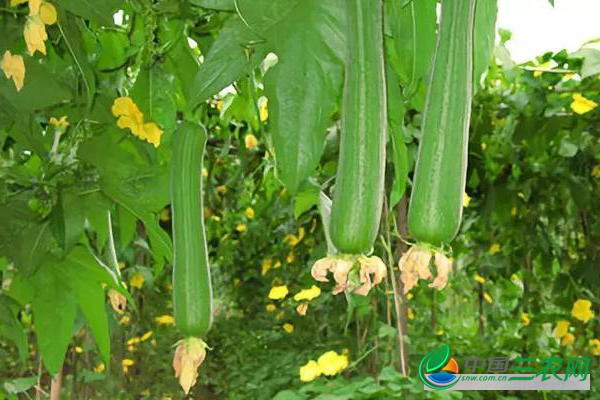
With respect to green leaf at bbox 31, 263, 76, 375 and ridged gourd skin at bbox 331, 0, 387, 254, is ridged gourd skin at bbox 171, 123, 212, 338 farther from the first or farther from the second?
green leaf at bbox 31, 263, 76, 375

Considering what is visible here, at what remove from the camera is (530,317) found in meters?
2.55

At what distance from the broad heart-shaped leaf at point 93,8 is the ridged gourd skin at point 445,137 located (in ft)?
1.40

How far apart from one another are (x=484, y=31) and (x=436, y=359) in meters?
1.74

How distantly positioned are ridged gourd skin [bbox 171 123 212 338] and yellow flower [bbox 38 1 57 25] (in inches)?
6.7

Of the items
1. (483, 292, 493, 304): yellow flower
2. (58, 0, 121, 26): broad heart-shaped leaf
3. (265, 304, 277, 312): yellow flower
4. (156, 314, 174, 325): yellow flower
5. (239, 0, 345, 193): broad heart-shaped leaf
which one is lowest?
(265, 304, 277, 312): yellow flower

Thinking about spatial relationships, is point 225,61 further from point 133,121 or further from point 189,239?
point 133,121

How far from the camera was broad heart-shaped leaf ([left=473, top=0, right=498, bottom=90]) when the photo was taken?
619 mm

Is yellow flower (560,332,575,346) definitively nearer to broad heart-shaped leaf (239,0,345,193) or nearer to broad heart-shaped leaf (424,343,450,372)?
broad heart-shaped leaf (424,343,450,372)

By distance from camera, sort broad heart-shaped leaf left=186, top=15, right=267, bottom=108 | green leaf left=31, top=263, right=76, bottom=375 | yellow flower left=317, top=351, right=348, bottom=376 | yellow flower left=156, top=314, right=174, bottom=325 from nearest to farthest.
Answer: broad heart-shaped leaf left=186, top=15, right=267, bottom=108 < green leaf left=31, top=263, right=76, bottom=375 < yellow flower left=317, top=351, right=348, bottom=376 < yellow flower left=156, top=314, right=174, bottom=325

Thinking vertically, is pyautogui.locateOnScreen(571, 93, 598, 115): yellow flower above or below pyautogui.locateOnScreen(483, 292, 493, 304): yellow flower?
above

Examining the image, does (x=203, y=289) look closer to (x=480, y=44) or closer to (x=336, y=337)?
(x=480, y=44)

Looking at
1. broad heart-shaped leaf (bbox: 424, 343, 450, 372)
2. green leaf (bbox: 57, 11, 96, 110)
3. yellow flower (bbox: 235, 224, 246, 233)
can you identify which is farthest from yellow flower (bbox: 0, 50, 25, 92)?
yellow flower (bbox: 235, 224, 246, 233)

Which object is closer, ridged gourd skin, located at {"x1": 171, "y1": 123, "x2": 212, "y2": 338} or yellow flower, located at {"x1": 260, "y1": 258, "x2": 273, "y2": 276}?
ridged gourd skin, located at {"x1": 171, "y1": 123, "x2": 212, "y2": 338}

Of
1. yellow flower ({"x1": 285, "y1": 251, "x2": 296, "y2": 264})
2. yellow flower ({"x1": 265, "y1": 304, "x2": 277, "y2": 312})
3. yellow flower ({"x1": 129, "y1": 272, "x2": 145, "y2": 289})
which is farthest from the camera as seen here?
yellow flower ({"x1": 265, "y1": 304, "x2": 277, "y2": 312})
